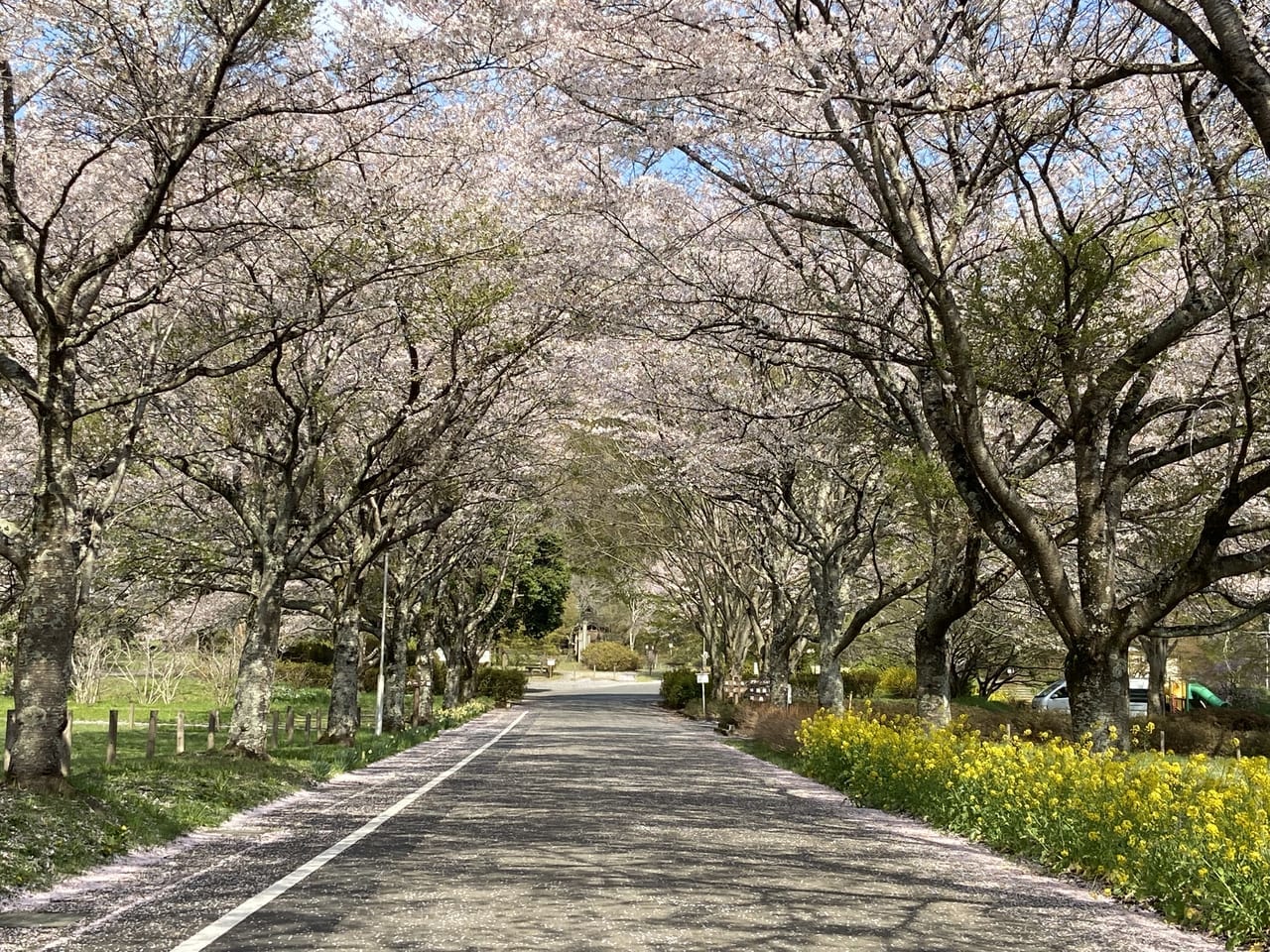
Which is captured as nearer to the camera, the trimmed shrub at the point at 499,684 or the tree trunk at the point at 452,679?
the tree trunk at the point at 452,679

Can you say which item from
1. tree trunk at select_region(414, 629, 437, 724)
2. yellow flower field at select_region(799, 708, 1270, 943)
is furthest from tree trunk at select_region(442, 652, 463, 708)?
yellow flower field at select_region(799, 708, 1270, 943)

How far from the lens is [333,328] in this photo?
16.4m

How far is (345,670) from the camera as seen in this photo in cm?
2395

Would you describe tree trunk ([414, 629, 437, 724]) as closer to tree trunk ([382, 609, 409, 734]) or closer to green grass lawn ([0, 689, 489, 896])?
tree trunk ([382, 609, 409, 734])

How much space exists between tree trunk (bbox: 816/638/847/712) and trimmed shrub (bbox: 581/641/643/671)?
7874 centimetres

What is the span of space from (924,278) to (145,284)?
33.2 feet

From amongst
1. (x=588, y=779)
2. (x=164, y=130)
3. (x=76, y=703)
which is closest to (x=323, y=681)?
(x=76, y=703)

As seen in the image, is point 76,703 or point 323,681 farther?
point 323,681

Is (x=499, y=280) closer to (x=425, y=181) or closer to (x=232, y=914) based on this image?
(x=425, y=181)

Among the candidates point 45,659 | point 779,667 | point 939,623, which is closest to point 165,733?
point 779,667

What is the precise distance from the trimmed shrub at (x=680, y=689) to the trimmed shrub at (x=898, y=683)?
337 inches

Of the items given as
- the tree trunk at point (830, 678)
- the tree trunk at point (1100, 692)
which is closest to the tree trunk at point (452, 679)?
the tree trunk at point (830, 678)

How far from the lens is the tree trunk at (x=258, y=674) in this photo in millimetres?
17281

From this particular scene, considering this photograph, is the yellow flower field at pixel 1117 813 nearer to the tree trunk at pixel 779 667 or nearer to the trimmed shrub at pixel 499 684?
the tree trunk at pixel 779 667
